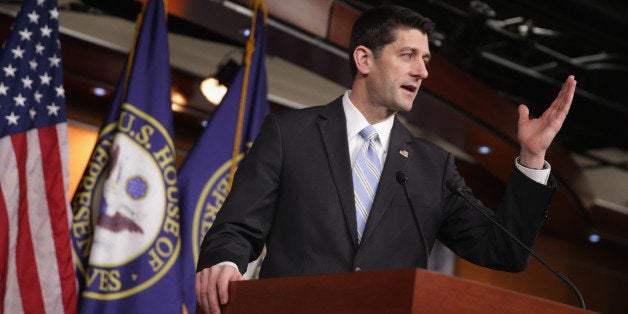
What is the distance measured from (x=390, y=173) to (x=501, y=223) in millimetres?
284

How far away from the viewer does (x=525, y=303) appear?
127cm

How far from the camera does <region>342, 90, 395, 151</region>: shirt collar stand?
Answer: 6.52 feet

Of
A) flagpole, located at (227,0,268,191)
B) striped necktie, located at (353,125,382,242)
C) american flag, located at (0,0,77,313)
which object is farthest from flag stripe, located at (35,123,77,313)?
striped necktie, located at (353,125,382,242)

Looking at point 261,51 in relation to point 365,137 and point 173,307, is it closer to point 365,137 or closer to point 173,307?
point 173,307

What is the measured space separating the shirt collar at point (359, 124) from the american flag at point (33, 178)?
1.53 m

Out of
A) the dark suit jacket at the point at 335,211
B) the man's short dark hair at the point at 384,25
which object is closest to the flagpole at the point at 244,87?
the man's short dark hair at the point at 384,25

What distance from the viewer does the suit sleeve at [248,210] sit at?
5.59ft

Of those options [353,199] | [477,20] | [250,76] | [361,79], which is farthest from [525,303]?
[477,20]

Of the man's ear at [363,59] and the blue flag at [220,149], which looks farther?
the blue flag at [220,149]

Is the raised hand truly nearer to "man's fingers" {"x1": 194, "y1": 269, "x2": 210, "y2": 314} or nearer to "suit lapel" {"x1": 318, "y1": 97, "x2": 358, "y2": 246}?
"suit lapel" {"x1": 318, "y1": 97, "x2": 358, "y2": 246}

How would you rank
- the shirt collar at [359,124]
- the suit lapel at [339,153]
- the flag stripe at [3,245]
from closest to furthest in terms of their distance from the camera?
the suit lapel at [339,153], the shirt collar at [359,124], the flag stripe at [3,245]

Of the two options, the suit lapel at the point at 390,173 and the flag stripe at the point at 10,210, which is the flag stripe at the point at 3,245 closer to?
the flag stripe at the point at 10,210

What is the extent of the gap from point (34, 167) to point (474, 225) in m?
1.90

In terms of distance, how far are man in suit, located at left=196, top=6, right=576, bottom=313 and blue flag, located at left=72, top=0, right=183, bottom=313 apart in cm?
143
